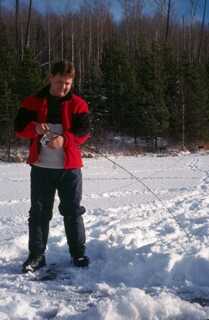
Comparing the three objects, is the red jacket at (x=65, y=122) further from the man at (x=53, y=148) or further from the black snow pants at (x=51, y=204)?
the black snow pants at (x=51, y=204)

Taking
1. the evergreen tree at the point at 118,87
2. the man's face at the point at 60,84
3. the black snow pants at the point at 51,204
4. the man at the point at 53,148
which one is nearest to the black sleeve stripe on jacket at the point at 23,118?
the man at the point at 53,148

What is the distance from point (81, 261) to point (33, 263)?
406 mm

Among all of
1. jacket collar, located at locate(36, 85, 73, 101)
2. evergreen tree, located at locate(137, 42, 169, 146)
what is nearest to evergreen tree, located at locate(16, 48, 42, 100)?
evergreen tree, located at locate(137, 42, 169, 146)

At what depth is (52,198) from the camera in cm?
402

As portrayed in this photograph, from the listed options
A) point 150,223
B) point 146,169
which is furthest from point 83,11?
point 150,223

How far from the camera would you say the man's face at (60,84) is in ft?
12.6

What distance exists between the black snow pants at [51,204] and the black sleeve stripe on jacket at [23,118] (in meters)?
0.36

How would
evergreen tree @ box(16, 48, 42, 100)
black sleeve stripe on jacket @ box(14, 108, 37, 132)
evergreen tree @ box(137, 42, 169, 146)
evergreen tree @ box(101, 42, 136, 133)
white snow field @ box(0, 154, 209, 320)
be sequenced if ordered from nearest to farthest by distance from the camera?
1. white snow field @ box(0, 154, 209, 320)
2. black sleeve stripe on jacket @ box(14, 108, 37, 132)
3. evergreen tree @ box(16, 48, 42, 100)
4. evergreen tree @ box(137, 42, 169, 146)
5. evergreen tree @ box(101, 42, 136, 133)

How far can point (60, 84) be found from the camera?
12.6ft

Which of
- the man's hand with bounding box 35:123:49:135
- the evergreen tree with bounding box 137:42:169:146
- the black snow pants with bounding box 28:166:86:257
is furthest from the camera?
the evergreen tree with bounding box 137:42:169:146

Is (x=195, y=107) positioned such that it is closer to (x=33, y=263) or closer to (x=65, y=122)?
(x=65, y=122)

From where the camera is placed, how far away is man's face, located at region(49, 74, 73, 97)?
12.6ft

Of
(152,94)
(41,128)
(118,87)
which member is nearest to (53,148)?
(41,128)

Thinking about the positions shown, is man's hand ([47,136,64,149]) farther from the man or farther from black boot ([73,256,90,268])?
black boot ([73,256,90,268])
